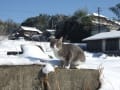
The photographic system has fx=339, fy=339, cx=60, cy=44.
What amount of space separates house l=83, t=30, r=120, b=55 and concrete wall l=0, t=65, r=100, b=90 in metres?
31.1

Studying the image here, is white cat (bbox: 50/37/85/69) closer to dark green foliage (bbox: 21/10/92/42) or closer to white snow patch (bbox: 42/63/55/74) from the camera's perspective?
white snow patch (bbox: 42/63/55/74)

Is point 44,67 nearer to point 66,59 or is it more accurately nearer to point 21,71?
point 21,71

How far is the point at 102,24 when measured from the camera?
173ft

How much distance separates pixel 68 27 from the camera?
161 ft

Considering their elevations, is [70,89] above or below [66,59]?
below

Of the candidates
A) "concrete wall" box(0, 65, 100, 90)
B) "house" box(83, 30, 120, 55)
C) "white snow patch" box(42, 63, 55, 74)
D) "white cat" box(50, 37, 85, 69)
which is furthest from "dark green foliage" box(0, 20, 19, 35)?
"house" box(83, 30, 120, 55)

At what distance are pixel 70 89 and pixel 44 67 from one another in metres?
0.63

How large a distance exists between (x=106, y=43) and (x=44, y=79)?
35.0 m

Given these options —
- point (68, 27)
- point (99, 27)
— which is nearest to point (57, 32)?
point (68, 27)

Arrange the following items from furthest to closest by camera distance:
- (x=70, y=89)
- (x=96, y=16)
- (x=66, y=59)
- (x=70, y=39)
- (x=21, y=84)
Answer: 1. (x=96, y=16)
2. (x=70, y=39)
3. (x=66, y=59)
4. (x=70, y=89)
5. (x=21, y=84)

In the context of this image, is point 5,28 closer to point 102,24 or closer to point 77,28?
point 77,28

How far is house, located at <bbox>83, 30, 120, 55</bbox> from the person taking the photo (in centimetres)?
3788

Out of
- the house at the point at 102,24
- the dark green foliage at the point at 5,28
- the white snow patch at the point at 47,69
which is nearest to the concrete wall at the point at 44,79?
the white snow patch at the point at 47,69

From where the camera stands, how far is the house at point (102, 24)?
50344 mm
